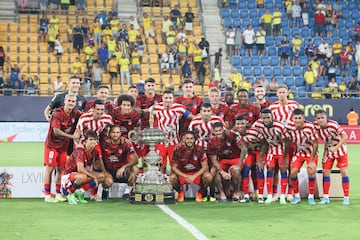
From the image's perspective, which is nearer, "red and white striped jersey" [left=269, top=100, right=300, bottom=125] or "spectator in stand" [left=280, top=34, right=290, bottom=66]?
"red and white striped jersey" [left=269, top=100, right=300, bottom=125]

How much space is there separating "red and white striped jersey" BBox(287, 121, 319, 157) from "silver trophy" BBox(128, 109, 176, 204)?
2037 millimetres

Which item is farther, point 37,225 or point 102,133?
point 102,133

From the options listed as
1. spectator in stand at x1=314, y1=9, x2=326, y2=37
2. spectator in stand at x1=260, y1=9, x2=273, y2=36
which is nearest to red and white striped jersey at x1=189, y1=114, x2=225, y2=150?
spectator in stand at x1=260, y1=9, x2=273, y2=36

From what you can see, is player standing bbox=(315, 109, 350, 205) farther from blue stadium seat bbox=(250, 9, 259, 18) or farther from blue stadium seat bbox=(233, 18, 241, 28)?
blue stadium seat bbox=(250, 9, 259, 18)

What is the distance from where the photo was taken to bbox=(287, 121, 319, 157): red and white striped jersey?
41.1 ft

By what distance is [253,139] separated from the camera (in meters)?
12.9

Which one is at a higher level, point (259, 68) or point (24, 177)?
point (259, 68)

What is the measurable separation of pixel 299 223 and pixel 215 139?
3.00 meters

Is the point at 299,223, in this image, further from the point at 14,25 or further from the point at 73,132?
the point at 14,25

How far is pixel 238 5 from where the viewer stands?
36.9m

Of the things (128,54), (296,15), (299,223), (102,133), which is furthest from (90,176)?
(296,15)

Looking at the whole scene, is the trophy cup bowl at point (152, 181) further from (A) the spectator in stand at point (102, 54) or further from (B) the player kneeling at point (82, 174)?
(A) the spectator in stand at point (102, 54)

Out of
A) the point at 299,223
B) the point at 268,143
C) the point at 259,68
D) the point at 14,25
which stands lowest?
the point at 299,223

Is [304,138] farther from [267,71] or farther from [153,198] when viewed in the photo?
[267,71]
